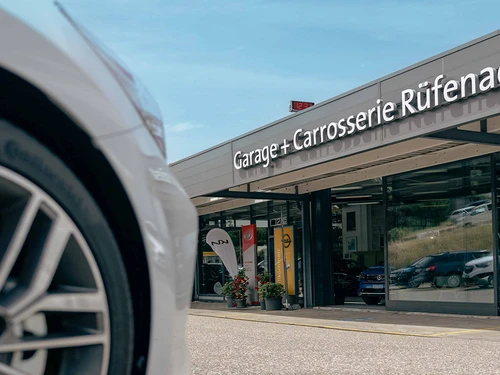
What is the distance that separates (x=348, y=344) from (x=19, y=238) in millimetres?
7398

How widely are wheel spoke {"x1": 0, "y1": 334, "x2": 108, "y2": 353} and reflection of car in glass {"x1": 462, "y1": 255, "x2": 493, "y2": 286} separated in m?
11.7

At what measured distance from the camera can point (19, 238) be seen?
1738 mm

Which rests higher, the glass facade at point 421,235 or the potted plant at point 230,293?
the glass facade at point 421,235

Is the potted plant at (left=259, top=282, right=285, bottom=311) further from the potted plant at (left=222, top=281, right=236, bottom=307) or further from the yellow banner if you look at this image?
the potted plant at (left=222, top=281, right=236, bottom=307)

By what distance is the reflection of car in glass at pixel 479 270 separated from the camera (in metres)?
12.5

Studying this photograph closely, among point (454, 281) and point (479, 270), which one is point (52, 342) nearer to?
point (479, 270)

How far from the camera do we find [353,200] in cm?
1981

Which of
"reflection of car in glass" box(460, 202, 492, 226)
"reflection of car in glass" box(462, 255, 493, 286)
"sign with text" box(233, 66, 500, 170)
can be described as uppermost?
"sign with text" box(233, 66, 500, 170)

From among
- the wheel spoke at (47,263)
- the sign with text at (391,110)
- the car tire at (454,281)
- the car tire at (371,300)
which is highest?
the sign with text at (391,110)

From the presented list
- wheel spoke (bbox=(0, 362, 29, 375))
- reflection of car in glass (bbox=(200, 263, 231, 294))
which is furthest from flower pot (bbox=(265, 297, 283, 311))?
wheel spoke (bbox=(0, 362, 29, 375))

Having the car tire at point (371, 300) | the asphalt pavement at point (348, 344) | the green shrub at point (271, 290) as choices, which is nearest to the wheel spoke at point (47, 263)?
the asphalt pavement at point (348, 344)

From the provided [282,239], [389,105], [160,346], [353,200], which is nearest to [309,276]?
[282,239]

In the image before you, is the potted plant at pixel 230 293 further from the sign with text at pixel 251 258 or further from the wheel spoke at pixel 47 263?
the wheel spoke at pixel 47 263

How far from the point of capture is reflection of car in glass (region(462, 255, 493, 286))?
12531 millimetres
